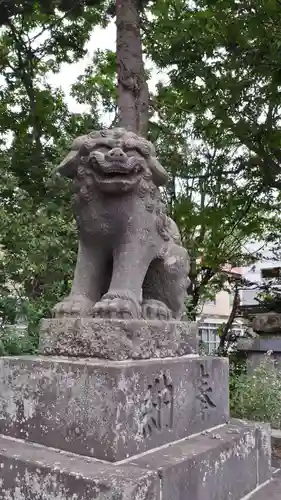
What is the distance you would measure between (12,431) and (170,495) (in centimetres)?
76

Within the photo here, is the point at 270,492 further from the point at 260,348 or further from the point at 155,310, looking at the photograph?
the point at 260,348

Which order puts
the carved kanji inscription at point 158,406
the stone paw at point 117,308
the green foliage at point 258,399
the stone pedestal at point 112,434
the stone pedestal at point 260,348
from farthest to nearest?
the stone pedestal at point 260,348 < the green foliage at point 258,399 < the stone paw at point 117,308 < the carved kanji inscription at point 158,406 < the stone pedestal at point 112,434

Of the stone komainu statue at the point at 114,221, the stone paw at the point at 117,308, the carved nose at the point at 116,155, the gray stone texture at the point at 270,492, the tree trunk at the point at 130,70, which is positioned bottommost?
the gray stone texture at the point at 270,492

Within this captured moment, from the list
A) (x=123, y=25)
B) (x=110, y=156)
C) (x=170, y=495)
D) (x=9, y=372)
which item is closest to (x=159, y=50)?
A: (x=123, y=25)

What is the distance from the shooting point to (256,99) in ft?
18.6

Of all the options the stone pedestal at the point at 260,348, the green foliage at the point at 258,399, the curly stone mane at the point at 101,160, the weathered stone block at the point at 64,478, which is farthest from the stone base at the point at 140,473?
the stone pedestal at the point at 260,348

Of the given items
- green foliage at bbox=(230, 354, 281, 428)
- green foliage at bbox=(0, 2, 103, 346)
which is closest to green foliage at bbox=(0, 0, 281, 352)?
green foliage at bbox=(0, 2, 103, 346)

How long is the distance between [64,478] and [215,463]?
73 centimetres

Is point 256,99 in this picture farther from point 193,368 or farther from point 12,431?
point 12,431

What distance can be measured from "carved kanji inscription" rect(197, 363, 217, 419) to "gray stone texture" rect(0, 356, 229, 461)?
0.01 m

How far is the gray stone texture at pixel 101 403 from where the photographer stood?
5.98ft

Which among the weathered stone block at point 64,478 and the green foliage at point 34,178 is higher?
the green foliage at point 34,178

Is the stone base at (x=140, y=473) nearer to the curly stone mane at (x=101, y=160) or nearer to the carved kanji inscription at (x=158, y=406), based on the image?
the carved kanji inscription at (x=158, y=406)

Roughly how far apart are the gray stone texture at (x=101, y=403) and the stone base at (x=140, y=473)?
0.05 metres
